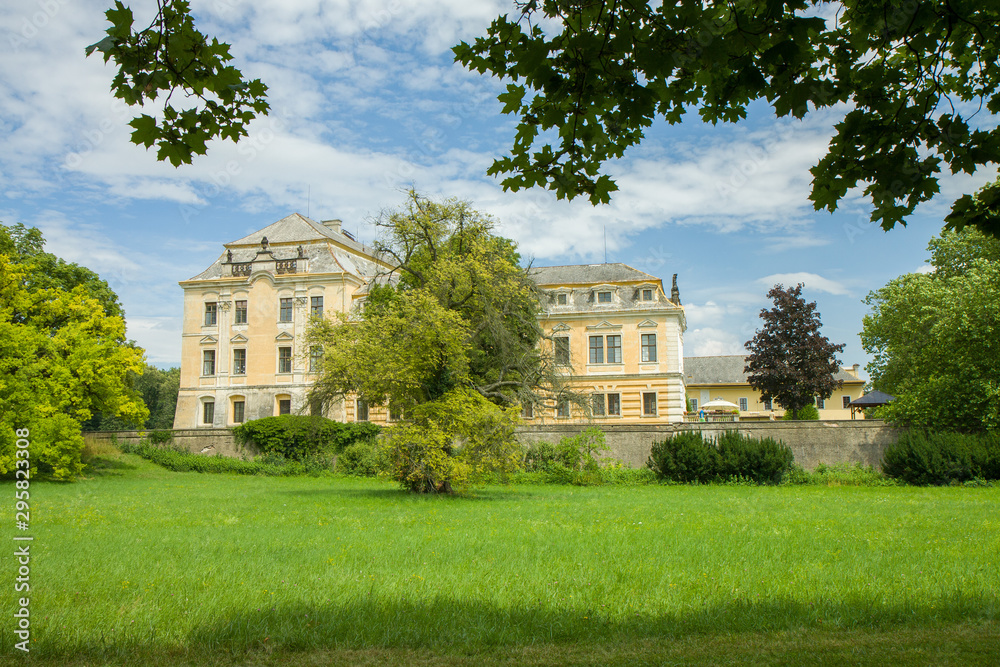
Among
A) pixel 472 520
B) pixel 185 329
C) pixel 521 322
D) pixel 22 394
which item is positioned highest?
pixel 185 329

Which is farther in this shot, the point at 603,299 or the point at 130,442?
the point at 603,299

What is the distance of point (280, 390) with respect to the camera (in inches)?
1831

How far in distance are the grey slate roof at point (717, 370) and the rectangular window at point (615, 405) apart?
27.7 metres

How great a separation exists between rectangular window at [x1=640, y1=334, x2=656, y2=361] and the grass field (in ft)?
99.1

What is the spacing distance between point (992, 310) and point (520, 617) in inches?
1112

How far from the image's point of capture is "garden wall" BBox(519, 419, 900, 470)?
31969mm

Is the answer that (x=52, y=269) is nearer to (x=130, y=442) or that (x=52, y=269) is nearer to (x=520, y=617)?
(x=130, y=442)

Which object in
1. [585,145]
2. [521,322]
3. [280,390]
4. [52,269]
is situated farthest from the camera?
[280,390]

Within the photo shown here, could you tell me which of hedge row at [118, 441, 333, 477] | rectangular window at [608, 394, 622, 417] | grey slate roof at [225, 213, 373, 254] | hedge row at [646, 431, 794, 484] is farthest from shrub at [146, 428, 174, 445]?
hedge row at [646, 431, 794, 484]

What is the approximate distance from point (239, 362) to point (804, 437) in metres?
34.9

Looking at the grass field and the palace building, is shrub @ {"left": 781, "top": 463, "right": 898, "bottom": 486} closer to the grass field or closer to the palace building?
the grass field

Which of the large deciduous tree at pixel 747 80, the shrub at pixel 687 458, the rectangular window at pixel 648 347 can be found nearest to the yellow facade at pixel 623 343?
the rectangular window at pixel 648 347

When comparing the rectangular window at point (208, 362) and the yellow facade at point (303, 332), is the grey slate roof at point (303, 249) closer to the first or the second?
the yellow facade at point (303, 332)

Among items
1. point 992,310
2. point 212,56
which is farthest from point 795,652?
point 992,310
